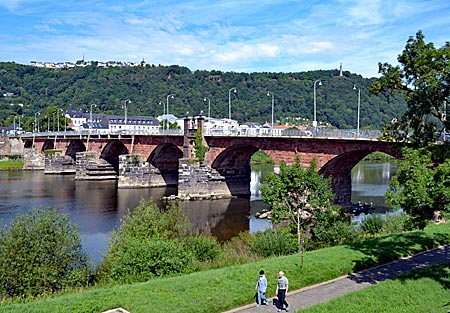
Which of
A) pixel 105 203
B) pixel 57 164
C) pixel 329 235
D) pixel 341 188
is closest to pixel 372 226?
pixel 329 235

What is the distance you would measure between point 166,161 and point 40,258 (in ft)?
172

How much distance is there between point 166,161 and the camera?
240 feet

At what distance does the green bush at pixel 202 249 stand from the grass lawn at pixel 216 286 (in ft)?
15.5

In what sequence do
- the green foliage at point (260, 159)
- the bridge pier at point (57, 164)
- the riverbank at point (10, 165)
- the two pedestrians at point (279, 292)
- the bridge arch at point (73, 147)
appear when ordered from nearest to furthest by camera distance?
the two pedestrians at point (279, 292)
the bridge pier at point (57, 164)
the bridge arch at point (73, 147)
the riverbank at point (10, 165)
the green foliage at point (260, 159)

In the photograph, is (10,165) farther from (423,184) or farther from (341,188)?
(423,184)

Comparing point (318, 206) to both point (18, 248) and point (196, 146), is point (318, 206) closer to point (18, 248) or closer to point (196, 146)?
point (18, 248)

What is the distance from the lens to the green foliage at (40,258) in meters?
19.7

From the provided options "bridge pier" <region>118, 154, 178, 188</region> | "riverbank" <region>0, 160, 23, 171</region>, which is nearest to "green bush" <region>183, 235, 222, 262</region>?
"bridge pier" <region>118, 154, 178, 188</region>

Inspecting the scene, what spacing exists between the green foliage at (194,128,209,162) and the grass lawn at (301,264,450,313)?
4206cm

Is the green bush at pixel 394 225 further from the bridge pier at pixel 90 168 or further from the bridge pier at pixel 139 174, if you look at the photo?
the bridge pier at pixel 90 168

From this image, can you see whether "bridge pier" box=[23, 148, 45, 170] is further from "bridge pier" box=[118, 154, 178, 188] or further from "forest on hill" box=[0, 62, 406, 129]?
"forest on hill" box=[0, 62, 406, 129]

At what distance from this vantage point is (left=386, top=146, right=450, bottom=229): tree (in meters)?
16.0

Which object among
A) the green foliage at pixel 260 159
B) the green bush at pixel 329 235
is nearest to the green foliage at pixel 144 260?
the green bush at pixel 329 235

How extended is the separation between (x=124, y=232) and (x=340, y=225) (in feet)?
40.5
